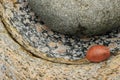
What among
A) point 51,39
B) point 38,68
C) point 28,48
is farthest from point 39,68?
point 51,39

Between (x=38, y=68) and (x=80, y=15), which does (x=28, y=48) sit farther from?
(x=80, y=15)

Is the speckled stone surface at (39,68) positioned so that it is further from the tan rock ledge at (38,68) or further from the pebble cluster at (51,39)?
the pebble cluster at (51,39)

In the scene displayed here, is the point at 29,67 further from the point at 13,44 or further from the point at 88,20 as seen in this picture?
the point at 88,20

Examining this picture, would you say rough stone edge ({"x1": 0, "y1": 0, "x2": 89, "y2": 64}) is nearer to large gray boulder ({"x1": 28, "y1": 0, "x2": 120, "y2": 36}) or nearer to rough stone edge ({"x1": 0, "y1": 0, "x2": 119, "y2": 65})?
rough stone edge ({"x1": 0, "y1": 0, "x2": 119, "y2": 65})

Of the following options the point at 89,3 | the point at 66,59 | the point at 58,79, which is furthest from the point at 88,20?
the point at 58,79

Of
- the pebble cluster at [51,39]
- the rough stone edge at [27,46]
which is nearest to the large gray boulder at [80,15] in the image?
the pebble cluster at [51,39]

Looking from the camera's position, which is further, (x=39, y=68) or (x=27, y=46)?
(x=27, y=46)
